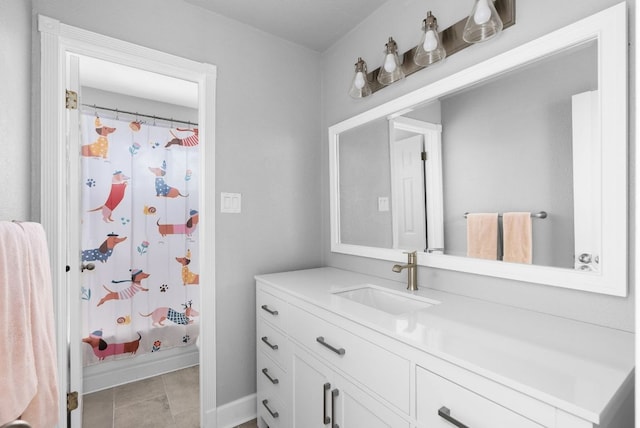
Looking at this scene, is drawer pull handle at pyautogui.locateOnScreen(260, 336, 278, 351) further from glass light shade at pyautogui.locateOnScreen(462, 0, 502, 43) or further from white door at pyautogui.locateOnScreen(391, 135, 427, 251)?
glass light shade at pyautogui.locateOnScreen(462, 0, 502, 43)

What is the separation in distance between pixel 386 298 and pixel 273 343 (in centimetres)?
65

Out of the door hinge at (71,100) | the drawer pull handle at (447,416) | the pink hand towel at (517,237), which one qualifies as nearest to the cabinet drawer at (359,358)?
the drawer pull handle at (447,416)

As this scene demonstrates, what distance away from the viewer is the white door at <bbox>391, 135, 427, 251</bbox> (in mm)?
1595

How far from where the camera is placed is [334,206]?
2166 millimetres

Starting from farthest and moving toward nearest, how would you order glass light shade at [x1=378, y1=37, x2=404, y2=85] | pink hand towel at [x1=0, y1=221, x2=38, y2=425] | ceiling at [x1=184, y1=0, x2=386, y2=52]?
1. ceiling at [x1=184, y1=0, x2=386, y2=52]
2. glass light shade at [x1=378, y1=37, x2=404, y2=85]
3. pink hand towel at [x1=0, y1=221, x2=38, y2=425]

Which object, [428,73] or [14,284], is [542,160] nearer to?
[428,73]

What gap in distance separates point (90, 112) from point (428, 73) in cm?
240

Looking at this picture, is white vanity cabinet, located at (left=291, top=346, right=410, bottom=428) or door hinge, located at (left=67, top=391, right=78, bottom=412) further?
door hinge, located at (left=67, top=391, right=78, bottom=412)

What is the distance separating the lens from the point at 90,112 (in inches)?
93.3

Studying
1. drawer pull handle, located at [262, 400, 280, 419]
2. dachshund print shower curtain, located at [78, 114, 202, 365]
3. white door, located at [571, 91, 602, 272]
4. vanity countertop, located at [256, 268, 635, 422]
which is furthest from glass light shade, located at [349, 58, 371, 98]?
drawer pull handle, located at [262, 400, 280, 419]

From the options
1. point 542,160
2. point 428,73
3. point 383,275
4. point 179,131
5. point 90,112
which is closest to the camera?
point 542,160

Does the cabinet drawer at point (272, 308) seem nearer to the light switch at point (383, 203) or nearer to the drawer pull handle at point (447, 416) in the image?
the light switch at point (383, 203)

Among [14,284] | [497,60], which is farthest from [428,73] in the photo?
[14,284]

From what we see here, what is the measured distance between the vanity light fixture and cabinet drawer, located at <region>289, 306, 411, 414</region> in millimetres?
1275
